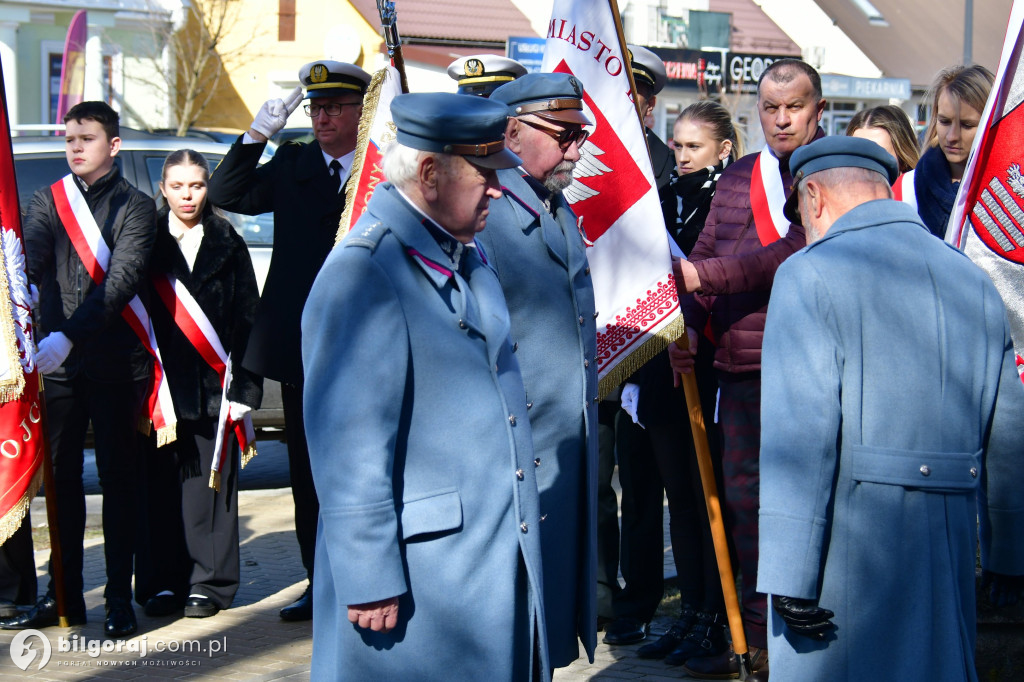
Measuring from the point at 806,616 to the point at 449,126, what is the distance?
4.68 ft

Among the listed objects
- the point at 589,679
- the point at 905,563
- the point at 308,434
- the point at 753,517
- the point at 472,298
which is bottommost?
the point at 589,679

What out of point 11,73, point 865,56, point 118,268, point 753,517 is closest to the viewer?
point 753,517

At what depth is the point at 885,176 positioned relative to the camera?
315 cm

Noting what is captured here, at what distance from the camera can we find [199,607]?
18.7 ft

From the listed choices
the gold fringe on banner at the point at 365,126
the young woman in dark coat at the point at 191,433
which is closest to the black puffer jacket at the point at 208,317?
the young woman in dark coat at the point at 191,433

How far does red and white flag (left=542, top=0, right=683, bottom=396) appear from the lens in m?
4.64

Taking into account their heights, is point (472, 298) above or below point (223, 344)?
above

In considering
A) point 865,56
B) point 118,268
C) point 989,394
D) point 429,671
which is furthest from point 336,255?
point 865,56

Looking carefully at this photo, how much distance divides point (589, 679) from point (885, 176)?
2.48 m

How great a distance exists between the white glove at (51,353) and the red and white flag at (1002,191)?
3605 millimetres

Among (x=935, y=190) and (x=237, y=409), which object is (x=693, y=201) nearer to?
(x=935, y=190)

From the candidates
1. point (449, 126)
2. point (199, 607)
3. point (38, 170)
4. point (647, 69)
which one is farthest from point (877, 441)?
point (38, 170)

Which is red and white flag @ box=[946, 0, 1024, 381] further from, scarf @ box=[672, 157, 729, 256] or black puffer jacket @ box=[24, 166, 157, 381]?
black puffer jacket @ box=[24, 166, 157, 381]

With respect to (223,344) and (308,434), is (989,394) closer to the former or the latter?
(308,434)
